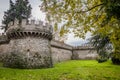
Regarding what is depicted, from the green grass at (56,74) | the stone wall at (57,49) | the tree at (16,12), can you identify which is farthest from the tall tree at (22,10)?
the green grass at (56,74)

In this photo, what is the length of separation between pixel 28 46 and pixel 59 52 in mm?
13790

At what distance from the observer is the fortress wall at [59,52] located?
3216 cm

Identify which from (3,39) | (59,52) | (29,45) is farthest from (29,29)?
(59,52)

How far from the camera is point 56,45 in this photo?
33.6m

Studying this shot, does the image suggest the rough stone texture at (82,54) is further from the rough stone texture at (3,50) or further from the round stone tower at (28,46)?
the round stone tower at (28,46)

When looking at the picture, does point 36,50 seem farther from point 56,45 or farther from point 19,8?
point 19,8

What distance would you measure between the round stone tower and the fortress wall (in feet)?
30.4

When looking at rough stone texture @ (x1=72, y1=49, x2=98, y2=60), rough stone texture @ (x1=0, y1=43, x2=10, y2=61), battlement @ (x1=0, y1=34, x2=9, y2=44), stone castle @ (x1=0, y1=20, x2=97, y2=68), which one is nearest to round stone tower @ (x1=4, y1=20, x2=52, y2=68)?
stone castle @ (x1=0, y1=20, x2=97, y2=68)

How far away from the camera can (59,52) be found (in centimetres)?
3469

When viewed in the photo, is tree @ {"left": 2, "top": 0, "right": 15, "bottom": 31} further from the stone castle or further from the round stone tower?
the round stone tower

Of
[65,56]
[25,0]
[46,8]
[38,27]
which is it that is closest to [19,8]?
[25,0]

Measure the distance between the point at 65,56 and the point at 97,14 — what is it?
24.8m

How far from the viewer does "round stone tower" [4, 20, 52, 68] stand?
69.1 feet

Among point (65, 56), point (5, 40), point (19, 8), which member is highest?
point (19, 8)
